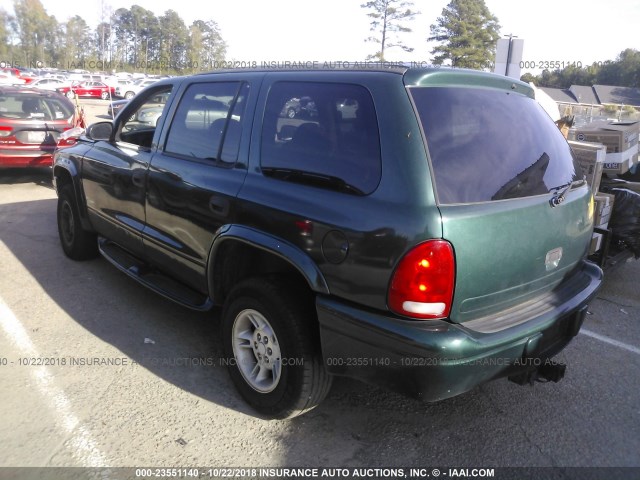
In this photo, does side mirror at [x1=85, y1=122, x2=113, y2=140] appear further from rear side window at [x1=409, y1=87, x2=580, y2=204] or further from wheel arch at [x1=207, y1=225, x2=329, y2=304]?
rear side window at [x1=409, y1=87, x2=580, y2=204]

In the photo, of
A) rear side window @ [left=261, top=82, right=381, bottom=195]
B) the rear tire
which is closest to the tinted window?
rear side window @ [left=261, top=82, right=381, bottom=195]

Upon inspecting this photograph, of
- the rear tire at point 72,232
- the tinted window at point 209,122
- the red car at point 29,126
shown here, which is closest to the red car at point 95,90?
the red car at point 29,126

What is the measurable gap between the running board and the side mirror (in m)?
0.94

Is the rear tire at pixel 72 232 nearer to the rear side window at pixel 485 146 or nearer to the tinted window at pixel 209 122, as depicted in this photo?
the tinted window at pixel 209 122

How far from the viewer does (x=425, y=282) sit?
2.22 meters

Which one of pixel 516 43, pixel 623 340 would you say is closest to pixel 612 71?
pixel 516 43

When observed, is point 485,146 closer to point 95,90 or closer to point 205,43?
point 95,90

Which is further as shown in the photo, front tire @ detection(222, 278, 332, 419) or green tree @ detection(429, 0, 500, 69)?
green tree @ detection(429, 0, 500, 69)

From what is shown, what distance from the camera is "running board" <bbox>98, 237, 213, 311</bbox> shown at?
351cm

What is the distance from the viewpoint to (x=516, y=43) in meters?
8.99

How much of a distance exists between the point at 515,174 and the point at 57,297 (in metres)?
3.91

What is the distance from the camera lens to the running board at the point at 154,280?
351 cm

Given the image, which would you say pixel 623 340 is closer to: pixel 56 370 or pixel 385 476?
pixel 385 476

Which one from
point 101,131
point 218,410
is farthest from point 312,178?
point 101,131
